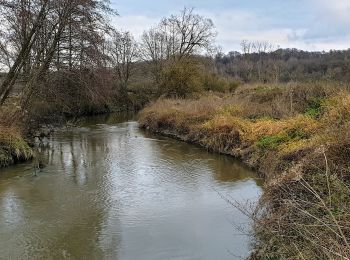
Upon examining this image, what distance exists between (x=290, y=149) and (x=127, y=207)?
14.8 feet

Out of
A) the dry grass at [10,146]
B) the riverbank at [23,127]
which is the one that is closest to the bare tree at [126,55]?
the riverbank at [23,127]

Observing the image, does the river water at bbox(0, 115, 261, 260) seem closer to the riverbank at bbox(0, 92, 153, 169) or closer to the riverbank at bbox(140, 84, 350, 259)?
the riverbank at bbox(0, 92, 153, 169)

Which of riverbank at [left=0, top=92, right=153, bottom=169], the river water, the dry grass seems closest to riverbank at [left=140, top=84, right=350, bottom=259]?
the river water

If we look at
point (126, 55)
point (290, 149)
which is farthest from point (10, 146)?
point (126, 55)

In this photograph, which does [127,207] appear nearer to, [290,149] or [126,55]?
[290,149]

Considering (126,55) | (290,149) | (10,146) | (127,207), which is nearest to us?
(127,207)

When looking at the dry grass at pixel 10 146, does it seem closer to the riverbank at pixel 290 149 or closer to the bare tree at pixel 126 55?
the riverbank at pixel 290 149

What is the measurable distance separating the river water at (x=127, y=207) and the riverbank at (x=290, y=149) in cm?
86

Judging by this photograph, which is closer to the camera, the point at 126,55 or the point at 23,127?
the point at 23,127

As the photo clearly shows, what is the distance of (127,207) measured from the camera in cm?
909

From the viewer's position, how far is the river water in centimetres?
695

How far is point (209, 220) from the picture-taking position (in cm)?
830

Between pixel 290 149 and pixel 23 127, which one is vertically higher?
pixel 23 127

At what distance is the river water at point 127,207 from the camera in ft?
22.8
